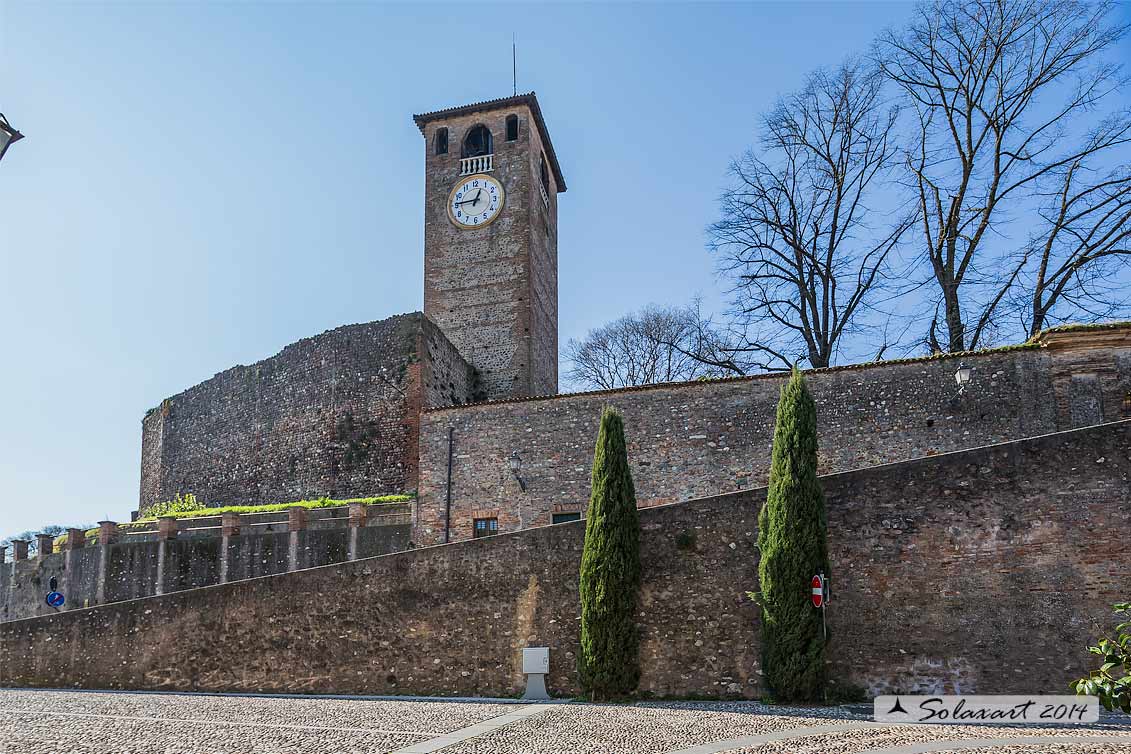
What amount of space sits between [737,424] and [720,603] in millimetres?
5511

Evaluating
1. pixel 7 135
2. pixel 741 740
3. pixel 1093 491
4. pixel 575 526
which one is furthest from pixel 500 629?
pixel 7 135

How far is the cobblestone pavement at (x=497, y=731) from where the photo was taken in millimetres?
9203

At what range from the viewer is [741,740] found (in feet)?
31.4

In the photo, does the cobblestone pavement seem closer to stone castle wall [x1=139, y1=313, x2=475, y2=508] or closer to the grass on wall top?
the grass on wall top

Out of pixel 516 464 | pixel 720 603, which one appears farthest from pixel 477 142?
pixel 720 603

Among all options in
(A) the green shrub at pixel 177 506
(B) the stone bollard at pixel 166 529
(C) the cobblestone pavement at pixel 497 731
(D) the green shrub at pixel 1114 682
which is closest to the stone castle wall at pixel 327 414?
(A) the green shrub at pixel 177 506

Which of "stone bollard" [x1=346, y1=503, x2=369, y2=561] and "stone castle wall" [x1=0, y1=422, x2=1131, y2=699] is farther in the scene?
"stone bollard" [x1=346, y1=503, x2=369, y2=561]

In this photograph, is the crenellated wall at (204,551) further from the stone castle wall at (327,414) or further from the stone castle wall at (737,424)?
the stone castle wall at (327,414)

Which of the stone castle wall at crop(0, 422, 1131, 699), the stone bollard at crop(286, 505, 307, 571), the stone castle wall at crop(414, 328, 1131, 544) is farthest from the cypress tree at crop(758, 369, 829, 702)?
the stone bollard at crop(286, 505, 307, 571)

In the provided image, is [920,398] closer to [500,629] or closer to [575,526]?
[575,526]

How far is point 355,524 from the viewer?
20094 millimetres

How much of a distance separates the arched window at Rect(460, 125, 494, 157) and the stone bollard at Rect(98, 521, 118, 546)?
52.7 feet

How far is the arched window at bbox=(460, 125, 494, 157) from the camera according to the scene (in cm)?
3166

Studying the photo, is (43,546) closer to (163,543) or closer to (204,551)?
(163,543)
